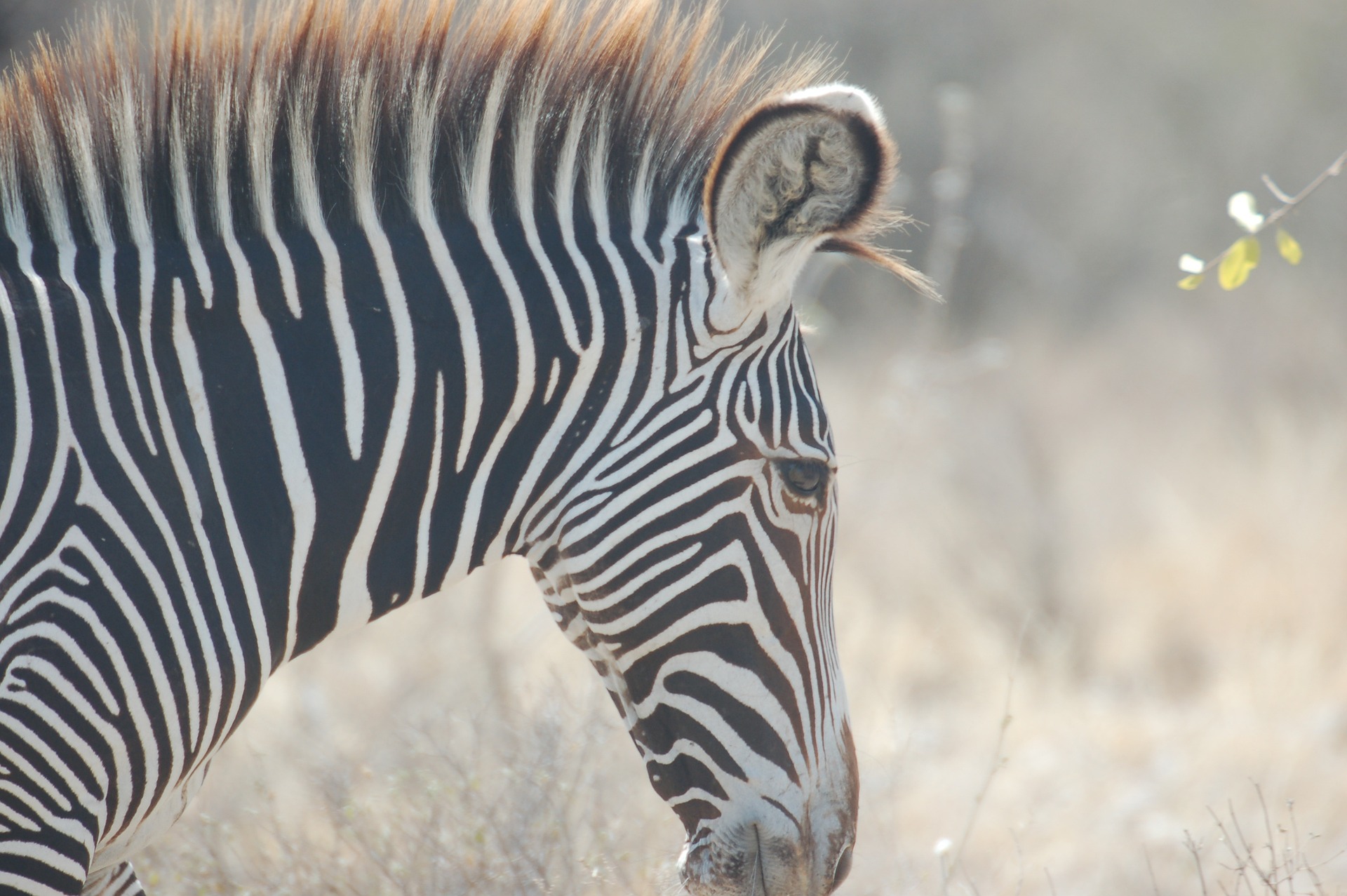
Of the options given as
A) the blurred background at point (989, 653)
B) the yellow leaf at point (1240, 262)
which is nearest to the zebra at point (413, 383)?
the blurred background at point (989, 653)

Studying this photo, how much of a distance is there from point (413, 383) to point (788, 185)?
2.38 ft

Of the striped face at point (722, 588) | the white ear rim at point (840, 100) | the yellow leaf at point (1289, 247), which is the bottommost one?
the striped face at point (722, 588)

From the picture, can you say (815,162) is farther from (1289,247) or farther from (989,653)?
(989,653)

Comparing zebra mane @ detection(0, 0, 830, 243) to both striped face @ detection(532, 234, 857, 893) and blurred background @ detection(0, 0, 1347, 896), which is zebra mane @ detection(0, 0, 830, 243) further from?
blurred background @ detection(0, 0, 1347, 896)

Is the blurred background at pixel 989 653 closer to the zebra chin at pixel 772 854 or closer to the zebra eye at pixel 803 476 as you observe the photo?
the zebra eye at pixel 803 476

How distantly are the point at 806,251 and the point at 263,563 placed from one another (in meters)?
1.07

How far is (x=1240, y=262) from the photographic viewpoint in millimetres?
2504

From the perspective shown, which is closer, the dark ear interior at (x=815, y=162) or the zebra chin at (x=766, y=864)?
the dark ear interior at (x=815, y=162)

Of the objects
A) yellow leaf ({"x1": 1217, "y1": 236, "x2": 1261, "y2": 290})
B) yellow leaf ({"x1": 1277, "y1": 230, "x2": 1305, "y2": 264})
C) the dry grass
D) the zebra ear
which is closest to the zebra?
the zebra ear

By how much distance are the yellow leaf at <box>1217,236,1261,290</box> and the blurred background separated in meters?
0.75

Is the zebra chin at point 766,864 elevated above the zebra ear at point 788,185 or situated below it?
below

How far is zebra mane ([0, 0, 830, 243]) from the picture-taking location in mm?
1921

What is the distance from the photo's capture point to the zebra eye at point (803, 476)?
6.63ft

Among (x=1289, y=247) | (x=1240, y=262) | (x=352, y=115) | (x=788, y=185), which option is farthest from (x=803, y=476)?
(x=1289, y=247)
